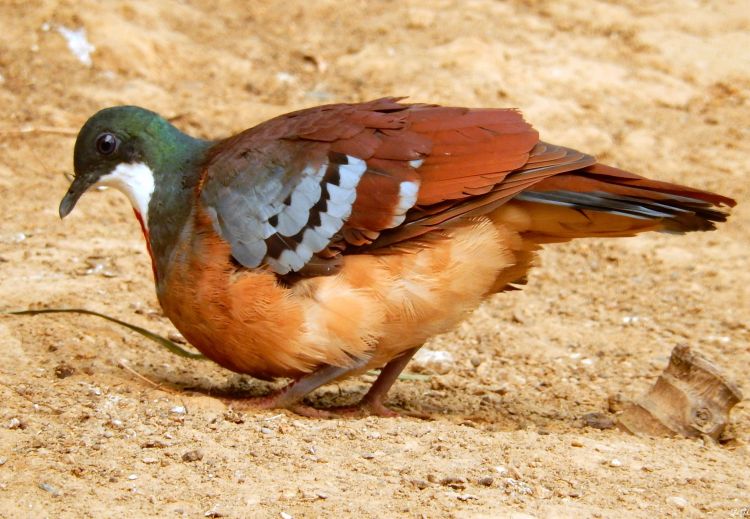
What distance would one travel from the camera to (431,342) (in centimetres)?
601

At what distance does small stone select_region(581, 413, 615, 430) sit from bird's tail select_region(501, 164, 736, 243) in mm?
960

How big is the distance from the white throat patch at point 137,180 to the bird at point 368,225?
0.28 metres

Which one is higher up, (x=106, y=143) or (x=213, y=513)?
(x=106, y=143)

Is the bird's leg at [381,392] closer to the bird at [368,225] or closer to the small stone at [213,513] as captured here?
the bird at [368,225]

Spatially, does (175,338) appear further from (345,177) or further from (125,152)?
(345,177)

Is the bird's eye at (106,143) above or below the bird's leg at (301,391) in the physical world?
above

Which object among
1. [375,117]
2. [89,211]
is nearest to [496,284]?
[375,117]

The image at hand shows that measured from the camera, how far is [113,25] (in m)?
8.41

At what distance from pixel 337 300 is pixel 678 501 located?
1.58 meters

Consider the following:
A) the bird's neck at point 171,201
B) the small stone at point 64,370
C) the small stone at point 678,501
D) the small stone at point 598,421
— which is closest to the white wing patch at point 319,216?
the bird's neck at point 171,201

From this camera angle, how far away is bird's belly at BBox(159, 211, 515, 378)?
441cm

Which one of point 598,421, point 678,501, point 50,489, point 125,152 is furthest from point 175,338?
point 678,501

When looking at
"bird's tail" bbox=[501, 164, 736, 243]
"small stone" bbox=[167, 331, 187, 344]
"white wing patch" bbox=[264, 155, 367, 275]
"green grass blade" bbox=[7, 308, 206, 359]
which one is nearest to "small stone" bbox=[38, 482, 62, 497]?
"white wing patch" bbox=[264, 155, 367, 275]

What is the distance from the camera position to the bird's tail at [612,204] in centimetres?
441
